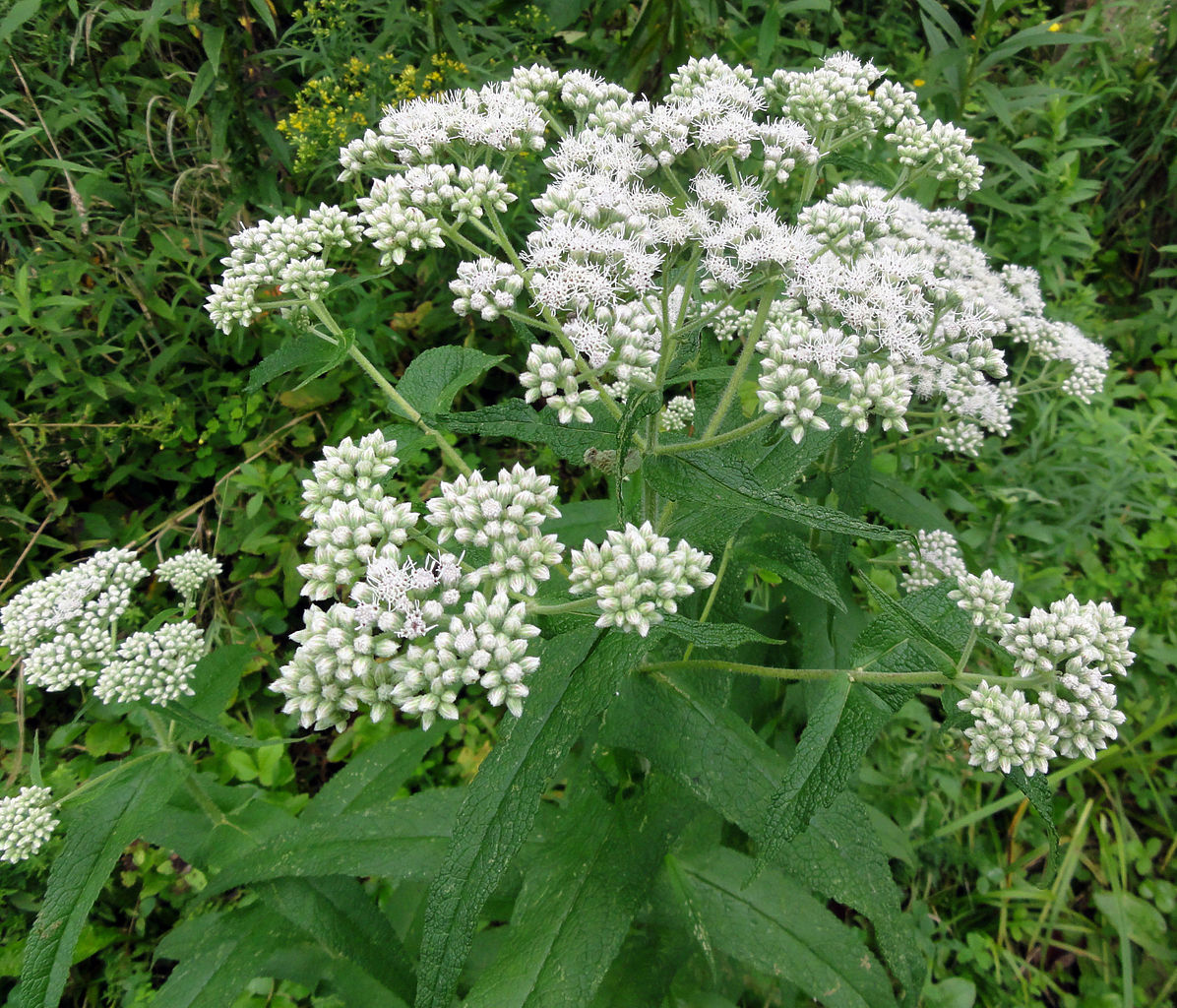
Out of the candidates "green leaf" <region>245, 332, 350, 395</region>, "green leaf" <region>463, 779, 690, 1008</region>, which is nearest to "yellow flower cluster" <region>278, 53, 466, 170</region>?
"green leaf" <region>245, 332, 350, 395</region>

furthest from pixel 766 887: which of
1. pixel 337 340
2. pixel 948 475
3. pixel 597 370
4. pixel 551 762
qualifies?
pixel 948 475

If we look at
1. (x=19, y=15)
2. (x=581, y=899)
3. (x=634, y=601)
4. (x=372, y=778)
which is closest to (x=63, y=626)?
(x=372, y=778)

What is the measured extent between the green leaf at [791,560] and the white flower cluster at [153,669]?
1916 millimetres

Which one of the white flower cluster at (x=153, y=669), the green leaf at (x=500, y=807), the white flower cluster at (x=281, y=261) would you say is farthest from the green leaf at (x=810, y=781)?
the white flower cluster at (x=281, y=261)

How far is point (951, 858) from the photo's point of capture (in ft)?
11.8

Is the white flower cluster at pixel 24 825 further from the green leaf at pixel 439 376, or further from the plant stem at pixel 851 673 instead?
the plant stem at pixel 851 673

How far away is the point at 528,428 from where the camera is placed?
1.88 m

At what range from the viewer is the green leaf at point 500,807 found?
1.44 metres

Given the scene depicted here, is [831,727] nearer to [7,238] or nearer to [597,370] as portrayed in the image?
[597,370]

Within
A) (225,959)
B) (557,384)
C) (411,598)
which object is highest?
(557,384)

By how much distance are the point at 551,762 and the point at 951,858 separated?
314 centimetres

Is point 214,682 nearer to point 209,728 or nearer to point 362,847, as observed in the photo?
point 209,728

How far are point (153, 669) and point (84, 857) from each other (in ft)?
1.89

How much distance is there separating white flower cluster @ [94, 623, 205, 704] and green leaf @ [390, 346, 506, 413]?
3.79 ft
